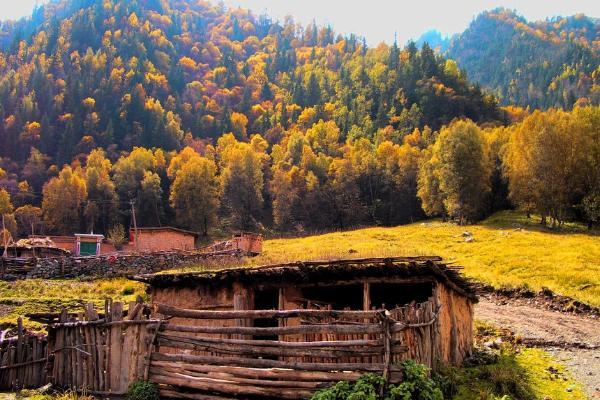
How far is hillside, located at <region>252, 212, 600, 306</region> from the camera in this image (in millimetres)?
38625

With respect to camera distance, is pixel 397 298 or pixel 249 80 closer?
pixel 397 298

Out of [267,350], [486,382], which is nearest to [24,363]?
[267,350]

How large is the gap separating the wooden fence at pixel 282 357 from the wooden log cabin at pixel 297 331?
2cm

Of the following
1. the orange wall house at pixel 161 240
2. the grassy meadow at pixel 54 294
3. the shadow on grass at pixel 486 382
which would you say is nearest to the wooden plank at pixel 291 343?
the shadow on grass at pixel 486 382

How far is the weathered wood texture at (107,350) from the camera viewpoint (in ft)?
46.0

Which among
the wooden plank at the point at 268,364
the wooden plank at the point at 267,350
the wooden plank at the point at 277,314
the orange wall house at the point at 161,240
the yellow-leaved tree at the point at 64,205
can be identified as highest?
the yellow-leaved tree at the point at 64,205

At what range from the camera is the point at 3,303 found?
31500 millimetres

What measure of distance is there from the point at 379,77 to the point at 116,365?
149 metres

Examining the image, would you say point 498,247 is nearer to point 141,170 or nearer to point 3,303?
point 3,303

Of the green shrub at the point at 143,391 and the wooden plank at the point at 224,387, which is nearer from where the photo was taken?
the wooden plank at the point at 224,387

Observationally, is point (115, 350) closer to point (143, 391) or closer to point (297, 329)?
point (143, 391)

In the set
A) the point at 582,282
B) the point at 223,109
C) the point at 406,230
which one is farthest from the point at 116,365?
the point at 223,109

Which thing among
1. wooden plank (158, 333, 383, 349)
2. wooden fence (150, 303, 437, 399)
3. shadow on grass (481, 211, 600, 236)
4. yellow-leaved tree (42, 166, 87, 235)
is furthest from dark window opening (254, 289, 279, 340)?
yellow-leaved tree (42, 166, 87, 235)

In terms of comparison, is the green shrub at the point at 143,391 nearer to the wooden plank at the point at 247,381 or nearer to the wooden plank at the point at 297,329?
the wooden plank at the point at 247,381
